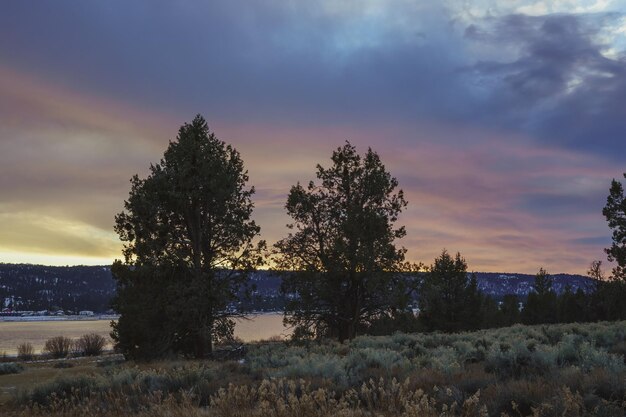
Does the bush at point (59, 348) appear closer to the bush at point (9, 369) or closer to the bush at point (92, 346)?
the bush at point (92, 346)

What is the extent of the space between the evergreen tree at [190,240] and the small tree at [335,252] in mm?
2546

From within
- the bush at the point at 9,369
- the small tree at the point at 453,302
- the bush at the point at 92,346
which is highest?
the small tree at the point at 453,302

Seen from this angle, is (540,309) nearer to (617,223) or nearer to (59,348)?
(617,223)

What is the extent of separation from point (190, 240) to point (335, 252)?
7.25m

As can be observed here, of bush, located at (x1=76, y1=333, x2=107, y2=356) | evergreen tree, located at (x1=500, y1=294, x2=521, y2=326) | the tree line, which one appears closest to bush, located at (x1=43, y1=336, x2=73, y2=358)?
bush, located at (x1=76, y1=333, x2=107, y2=356)

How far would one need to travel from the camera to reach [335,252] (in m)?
24.9

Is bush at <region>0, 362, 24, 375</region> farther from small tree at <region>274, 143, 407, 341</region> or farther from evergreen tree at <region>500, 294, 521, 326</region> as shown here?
evergreen tree at <region>500, 294, 521, 326</region>

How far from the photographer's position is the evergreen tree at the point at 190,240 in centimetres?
2333

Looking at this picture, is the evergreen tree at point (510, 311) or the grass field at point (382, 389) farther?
the evergreen tree at point (510, 311)

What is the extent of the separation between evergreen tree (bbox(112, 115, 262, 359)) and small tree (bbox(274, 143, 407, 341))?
2.55 m

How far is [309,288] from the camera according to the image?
26.0 meters

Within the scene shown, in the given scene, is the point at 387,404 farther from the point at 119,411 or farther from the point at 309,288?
the point at 309,288

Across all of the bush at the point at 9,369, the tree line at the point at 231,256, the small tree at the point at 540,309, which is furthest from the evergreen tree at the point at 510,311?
the bush at the point at 9,369

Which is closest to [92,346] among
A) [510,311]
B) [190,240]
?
[190,240]
